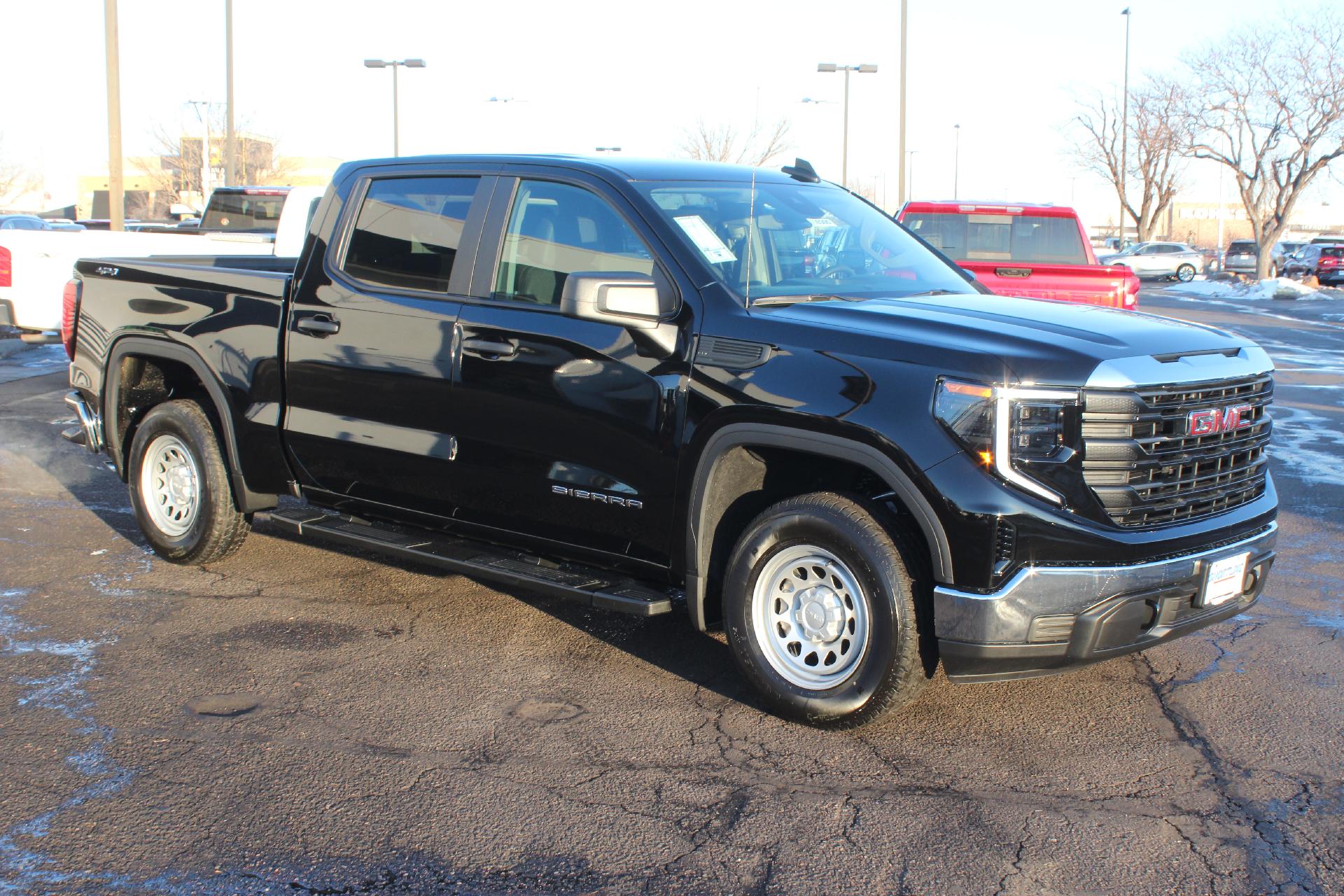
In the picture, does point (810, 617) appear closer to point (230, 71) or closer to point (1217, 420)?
point (1217, 420)

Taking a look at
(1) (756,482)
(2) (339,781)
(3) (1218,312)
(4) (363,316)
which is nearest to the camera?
(2) (339,781)

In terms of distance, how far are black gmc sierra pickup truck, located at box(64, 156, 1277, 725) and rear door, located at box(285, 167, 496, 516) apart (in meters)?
0.01

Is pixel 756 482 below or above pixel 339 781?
above

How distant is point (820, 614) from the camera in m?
4.30

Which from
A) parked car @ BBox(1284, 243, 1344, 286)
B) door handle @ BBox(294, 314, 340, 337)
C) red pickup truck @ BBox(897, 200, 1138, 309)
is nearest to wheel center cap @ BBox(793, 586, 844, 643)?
door handle @ BBox(294, 314, 340, 337)

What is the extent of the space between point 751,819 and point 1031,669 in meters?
1.03

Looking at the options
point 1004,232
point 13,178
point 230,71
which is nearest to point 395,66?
point 230,71

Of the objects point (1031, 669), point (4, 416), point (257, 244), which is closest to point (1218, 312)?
point (257, 244)

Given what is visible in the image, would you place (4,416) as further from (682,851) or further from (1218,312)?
(1218,312)

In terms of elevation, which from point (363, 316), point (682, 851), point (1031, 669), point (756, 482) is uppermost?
point (363, 316)

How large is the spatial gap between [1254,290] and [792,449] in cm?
3684

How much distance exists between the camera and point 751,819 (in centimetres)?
369

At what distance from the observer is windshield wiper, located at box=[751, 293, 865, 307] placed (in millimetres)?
4508

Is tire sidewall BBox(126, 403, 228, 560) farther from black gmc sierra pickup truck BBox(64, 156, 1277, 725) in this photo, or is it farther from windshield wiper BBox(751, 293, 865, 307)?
windshield wiper BBox(751, 293, 865, 307)
